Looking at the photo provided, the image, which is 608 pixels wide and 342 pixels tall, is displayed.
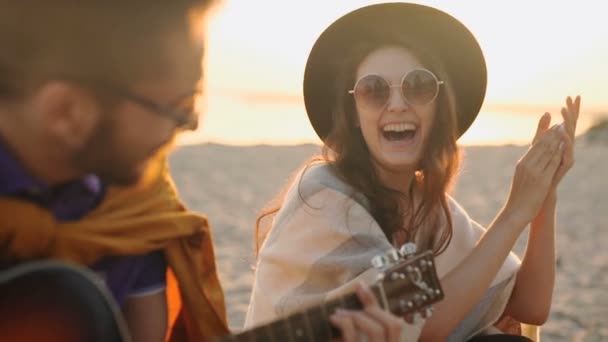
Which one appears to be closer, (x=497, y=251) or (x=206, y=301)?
(x=206, y=301)

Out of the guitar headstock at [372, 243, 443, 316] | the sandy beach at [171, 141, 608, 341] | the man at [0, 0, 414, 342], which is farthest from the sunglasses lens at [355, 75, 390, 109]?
the sandy beach at [171, 141, 608, 341]

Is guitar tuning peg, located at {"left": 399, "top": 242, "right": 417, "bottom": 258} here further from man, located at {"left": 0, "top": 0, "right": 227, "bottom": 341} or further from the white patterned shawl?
man, located at {"left": 0, "top": 0, "right": 227, "bottom": 341}

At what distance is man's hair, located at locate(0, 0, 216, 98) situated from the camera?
2035 millimetres

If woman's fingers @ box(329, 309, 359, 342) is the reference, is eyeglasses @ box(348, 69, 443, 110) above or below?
above

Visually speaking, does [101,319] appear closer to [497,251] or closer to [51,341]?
[51,341]

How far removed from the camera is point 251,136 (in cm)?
1612

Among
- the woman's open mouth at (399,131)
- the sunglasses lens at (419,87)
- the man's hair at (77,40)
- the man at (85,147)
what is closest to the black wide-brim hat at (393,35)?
the sunglasses lens at (419,87)

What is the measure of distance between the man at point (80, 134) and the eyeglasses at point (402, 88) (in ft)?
3.26

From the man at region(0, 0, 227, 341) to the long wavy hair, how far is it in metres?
1.02

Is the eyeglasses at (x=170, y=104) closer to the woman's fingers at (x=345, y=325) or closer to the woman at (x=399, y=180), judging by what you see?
the woman's fingers at (x=345, y=325)

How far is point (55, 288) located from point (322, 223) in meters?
1.12

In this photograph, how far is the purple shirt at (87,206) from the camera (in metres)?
2.12

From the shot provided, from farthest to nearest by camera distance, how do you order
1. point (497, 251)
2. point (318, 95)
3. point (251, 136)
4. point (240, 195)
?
point (251, 136)
point (240, 195)
point (318, 95)
point (497, 251)

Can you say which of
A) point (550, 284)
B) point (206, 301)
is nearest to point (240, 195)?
point (550, 284)
